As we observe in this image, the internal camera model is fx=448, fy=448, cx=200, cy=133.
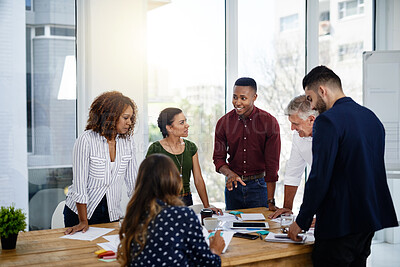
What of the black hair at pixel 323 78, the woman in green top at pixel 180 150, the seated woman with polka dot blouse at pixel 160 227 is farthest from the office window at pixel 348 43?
the seated woman with polka dot blouse at pixel 160 227

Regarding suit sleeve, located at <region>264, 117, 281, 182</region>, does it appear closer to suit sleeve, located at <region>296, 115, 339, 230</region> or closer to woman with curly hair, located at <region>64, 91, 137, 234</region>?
woman with curly hair, located at <region>64, 91, 137, 234</region>

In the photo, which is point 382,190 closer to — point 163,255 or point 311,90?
point 311,90

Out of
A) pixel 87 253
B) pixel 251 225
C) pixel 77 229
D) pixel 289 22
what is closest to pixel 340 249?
pixel 251 225

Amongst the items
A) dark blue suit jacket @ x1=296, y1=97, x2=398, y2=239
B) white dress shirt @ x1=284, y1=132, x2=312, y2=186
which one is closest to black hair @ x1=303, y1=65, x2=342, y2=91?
dark blue suit jacket @ x1=296, y1=97, x2=398, y2=239

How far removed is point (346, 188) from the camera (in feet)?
7.20

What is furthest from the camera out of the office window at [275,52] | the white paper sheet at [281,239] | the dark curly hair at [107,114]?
the office window at [275,52]

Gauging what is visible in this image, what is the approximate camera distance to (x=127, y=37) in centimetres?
407

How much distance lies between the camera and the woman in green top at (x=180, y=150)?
11.5 feet

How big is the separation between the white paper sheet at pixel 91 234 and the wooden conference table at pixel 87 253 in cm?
5

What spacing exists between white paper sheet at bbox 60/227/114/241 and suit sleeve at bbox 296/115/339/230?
44.4 inches

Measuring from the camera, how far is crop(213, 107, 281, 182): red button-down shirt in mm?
3777

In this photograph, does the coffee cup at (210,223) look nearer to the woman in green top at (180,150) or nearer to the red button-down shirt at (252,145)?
the woman in green top at (180,150)

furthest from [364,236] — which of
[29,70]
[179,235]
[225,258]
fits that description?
[29,70]

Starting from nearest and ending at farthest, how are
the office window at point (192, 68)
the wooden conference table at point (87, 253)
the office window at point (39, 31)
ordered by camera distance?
the wooden conference table at point (87, 253), the office window at point (39, 31), the office window at point (192, 68)
